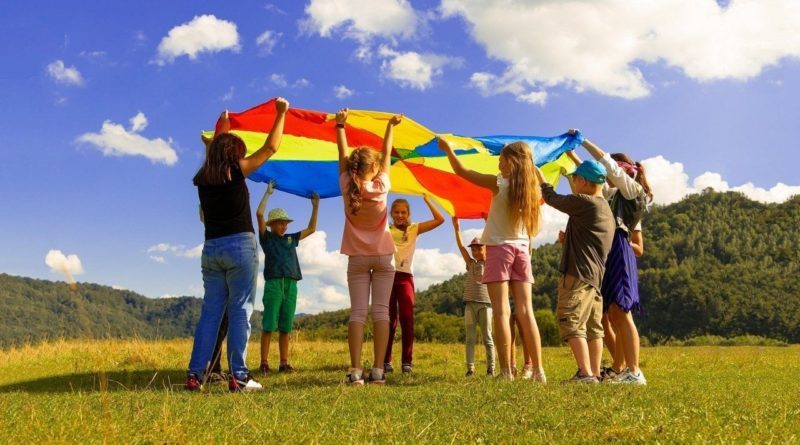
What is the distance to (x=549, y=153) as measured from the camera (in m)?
7.67

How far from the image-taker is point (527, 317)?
5.51m

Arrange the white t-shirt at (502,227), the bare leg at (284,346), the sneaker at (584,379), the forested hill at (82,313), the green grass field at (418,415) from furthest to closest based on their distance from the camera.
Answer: the bare leg at (284,346)
the white t-shirt at (502,227)
the sneaker at (584,379)
the green grass field at (418,415)
the forested hill at (82,313)

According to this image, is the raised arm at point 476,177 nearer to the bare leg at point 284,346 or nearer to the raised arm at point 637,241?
the raised arm at point 637,241

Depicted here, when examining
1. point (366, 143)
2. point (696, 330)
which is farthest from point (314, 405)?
point (696, 330)

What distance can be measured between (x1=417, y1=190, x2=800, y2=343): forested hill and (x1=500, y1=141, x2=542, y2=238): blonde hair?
43.9m

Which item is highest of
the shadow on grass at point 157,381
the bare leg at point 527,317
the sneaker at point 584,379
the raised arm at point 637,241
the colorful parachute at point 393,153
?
the colorful parachute at point 393,153

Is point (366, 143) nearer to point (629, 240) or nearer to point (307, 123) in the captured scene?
point (307, 123)

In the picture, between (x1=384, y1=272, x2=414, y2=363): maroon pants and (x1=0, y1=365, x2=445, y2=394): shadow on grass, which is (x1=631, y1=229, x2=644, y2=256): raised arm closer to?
(x1=0, y1=365, x2=445, y2=394): shadow on grass

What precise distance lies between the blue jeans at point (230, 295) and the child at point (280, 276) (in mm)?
2309

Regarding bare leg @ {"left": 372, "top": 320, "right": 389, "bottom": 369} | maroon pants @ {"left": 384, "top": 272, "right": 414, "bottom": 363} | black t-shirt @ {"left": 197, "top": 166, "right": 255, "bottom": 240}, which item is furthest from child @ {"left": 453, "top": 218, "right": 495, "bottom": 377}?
black t-shirt @ {"left": 197, "top": 166, "right": 255, "bottom": 240}

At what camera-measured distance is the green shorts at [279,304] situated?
7.84m

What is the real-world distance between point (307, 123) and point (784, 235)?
347 ft

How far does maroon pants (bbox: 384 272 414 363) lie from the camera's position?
735cm

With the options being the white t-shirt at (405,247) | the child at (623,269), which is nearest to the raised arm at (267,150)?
the white t-shirt at (405,247)
